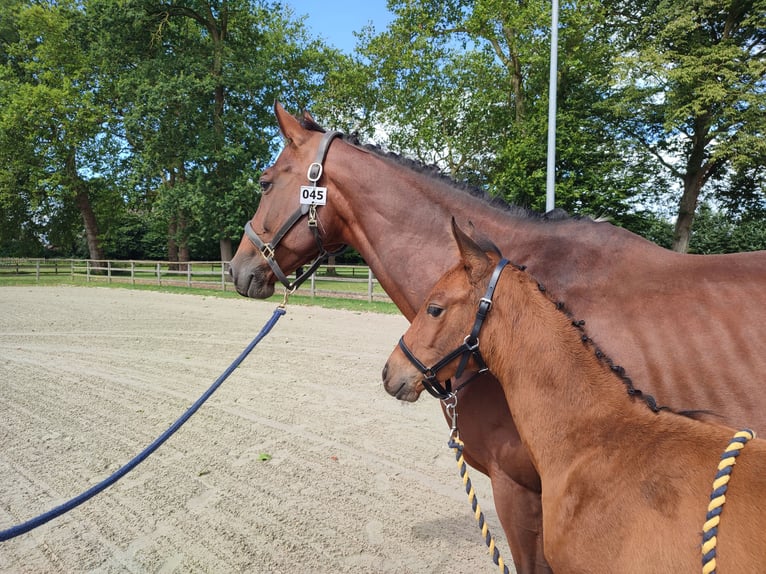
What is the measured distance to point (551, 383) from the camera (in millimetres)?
1921

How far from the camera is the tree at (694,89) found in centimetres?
1848

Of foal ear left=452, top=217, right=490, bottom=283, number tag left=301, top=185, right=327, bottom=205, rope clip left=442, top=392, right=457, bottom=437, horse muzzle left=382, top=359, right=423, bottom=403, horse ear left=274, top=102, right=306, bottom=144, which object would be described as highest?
horse ear left=274, top=102, right=306, bottom=144

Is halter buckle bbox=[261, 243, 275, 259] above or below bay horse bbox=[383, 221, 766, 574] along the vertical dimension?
above

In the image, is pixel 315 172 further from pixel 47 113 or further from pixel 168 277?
pixel 47 113

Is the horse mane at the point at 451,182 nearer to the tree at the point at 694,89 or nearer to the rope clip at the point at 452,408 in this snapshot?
the rope clip at the point at 452,408

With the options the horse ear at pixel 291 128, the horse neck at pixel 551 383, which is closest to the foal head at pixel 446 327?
the horse neck at pixel 551 383

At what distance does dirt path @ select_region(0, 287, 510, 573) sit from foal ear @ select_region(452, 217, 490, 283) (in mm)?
2164

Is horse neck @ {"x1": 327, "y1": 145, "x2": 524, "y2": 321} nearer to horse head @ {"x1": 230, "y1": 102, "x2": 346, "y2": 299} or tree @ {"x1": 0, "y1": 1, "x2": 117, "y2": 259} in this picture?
horse head @ {"x1": 230, "y1": 102, "x2": 346, "y2": 299}

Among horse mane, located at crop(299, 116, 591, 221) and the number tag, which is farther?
the number tag

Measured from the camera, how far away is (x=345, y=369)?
336 inches

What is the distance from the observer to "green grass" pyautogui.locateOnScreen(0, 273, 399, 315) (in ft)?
56.1

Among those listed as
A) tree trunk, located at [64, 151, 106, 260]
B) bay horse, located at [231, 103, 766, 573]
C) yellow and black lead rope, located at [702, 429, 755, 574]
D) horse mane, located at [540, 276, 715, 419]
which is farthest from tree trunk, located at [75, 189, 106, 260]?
yellow and black lead rope, located at [702, 429, 755, 574]

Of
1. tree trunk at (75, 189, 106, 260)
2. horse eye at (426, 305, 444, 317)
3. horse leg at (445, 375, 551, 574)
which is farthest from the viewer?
tree trunk at (75, 189, 106, 260)

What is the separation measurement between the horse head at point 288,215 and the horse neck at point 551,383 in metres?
1.35
